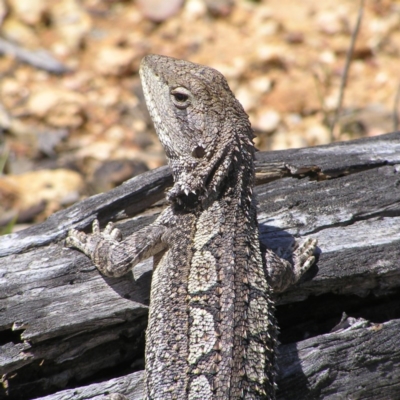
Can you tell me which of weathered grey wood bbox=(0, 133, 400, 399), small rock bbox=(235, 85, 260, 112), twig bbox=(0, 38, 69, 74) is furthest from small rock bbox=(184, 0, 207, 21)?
weathered grey wood bbox=(0, 133, 400, 399)

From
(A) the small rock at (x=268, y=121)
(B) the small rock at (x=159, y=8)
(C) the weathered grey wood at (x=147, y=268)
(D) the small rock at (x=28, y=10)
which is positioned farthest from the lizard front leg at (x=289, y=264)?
(D) the small rock at (x=28, y=10)

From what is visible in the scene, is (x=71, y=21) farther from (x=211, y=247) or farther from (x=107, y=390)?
(x=107, y=390)

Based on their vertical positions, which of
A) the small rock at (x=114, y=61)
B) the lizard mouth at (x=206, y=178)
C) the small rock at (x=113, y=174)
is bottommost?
the lizard mouth at (x=206, y=178)

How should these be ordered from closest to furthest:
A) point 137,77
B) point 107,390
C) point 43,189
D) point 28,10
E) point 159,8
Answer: point 107,390 → point 43,189 → point 137,77 → point 28,10 → point 159,8

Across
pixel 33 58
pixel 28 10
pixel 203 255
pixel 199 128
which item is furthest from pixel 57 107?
pixel 203 255

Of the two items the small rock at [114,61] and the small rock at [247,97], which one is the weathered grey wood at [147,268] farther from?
the small rock at [114,61]

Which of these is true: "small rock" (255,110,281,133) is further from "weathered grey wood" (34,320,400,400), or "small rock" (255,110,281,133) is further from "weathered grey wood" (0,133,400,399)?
"weathered grey wood" (34,320,400,400)

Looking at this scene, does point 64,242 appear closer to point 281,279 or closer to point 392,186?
point 281,279
